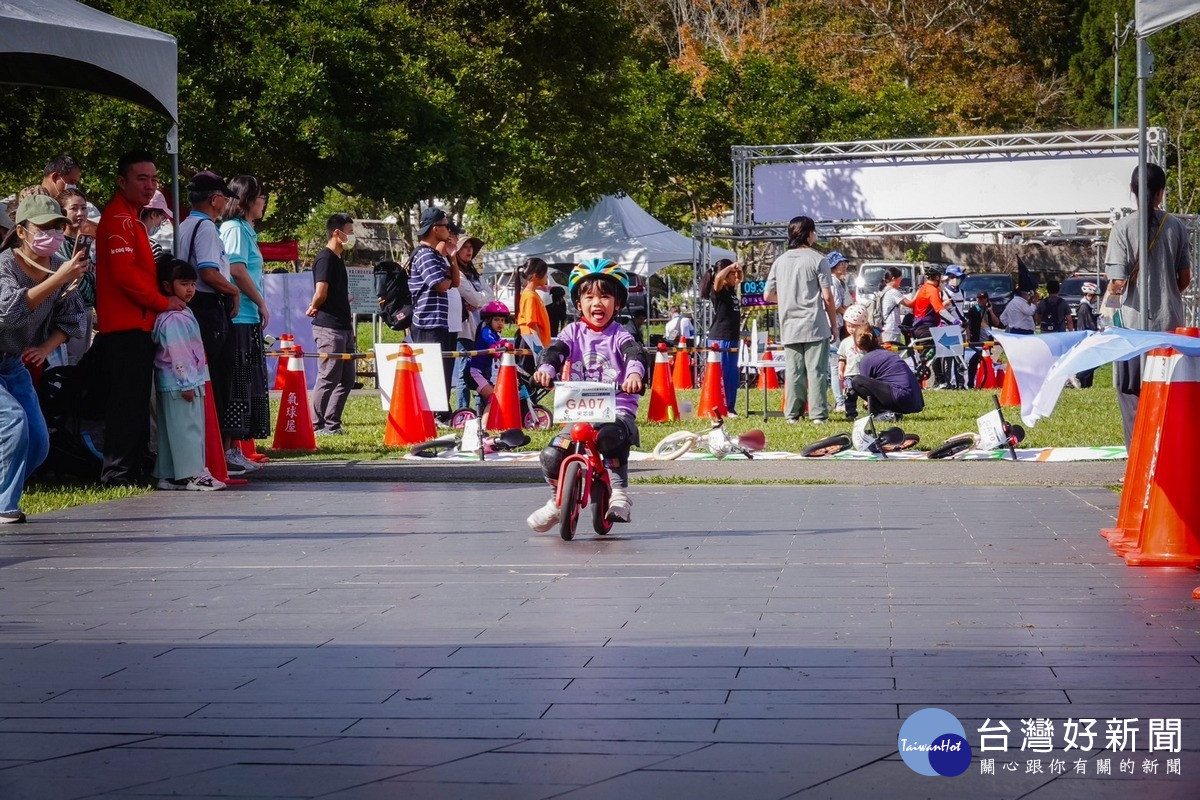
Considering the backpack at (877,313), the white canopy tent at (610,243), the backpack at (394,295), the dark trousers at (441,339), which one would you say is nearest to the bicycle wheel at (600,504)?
the dark trousers at (441,339)

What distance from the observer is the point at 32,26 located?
1009 cm

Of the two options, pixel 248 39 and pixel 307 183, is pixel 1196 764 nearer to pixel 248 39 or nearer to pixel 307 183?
pixel 248 39

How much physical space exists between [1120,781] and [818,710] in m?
1.01

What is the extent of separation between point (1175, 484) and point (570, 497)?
10.1 ft

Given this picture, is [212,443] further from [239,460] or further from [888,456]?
[888,456]

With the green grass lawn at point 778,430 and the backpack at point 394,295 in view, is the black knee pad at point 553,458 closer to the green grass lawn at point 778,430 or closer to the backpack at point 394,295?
the green grass lawn at point 778,430

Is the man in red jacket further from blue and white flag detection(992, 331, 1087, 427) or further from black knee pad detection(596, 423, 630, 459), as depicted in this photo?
blue and white flag detection(992, 331, 1087, 427)

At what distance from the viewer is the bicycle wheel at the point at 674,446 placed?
530 inches

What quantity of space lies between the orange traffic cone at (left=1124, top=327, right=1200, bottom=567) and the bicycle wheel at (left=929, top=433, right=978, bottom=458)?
5646mm

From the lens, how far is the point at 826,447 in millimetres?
13383

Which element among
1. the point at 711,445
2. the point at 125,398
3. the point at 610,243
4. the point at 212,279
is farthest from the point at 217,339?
the point at 610,243

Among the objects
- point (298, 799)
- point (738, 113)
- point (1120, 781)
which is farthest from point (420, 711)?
point (738, 113)

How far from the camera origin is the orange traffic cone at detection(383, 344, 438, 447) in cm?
1474

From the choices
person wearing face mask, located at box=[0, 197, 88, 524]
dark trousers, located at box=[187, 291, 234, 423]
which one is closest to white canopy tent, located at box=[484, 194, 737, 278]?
dark trousers, located at box=[187, 291, 234, 423]
